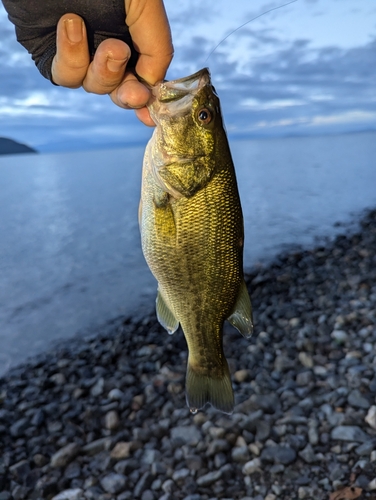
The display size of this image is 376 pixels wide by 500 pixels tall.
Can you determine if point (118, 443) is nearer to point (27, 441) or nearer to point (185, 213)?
point (27, 441)

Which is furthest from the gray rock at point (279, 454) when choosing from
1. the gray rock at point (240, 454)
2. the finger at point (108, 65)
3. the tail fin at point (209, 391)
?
the finger at point (108, 65)

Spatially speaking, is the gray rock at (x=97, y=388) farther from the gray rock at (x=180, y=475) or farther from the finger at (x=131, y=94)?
the finger at (x=131, y=94)

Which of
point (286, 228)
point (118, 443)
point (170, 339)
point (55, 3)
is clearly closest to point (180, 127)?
point (55, 3)

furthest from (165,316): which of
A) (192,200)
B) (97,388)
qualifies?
(97,388)

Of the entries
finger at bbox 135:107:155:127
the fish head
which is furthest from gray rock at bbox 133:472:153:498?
finger at bbox 135:107:155:127

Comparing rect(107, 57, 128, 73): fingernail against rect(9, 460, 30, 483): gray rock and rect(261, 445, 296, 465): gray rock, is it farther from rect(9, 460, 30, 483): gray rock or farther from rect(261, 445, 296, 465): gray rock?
rect(9, 460, 30, 483): gray rock
